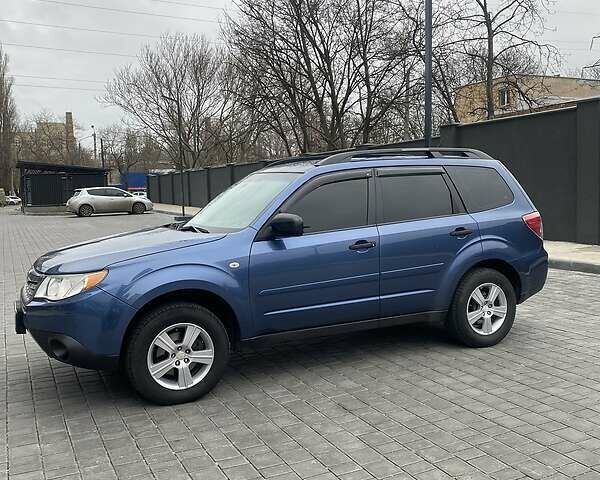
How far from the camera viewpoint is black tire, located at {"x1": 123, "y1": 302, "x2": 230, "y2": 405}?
13.9 ft

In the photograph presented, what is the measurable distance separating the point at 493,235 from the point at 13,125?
6946 cm

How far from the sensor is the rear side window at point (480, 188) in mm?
5684

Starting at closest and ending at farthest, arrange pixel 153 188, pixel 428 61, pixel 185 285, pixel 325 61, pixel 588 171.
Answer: pixel 185 285 < pixel 588 171 < pixel 428 61 < pixel 325 61 < pixel 153 188

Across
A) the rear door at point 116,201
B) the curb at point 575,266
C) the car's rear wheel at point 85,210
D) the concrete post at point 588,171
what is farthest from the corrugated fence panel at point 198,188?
the curb at point 575,266

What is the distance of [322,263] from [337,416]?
4.08 feet

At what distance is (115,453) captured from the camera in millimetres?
3629

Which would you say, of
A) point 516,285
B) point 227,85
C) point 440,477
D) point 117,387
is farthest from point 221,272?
point 227,85

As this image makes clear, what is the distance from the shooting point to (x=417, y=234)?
207 inches

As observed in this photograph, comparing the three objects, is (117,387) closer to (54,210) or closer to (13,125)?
(54,210)

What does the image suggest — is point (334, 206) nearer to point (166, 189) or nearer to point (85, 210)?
point (85, 210)

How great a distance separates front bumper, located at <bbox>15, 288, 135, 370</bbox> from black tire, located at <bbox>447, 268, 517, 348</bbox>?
291 centimetres

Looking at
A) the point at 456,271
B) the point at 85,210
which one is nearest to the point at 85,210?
the point at 85,210

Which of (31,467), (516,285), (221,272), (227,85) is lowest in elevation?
(31,467)

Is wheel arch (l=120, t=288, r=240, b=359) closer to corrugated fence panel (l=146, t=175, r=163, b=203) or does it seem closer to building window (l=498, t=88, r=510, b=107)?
building window (l=498, t=88, r=510, b=107)
